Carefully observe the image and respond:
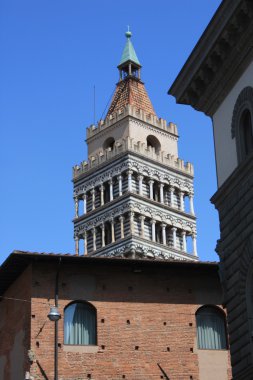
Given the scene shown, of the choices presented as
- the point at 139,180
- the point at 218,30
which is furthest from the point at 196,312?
the point at 139,180

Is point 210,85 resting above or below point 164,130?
below

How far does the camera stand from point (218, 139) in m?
24.4

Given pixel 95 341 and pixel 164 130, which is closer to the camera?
pixel 95 341

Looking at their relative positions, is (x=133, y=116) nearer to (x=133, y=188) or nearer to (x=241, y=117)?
(x=133, y=188)

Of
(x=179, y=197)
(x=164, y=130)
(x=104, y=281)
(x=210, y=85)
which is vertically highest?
(x=164, y=130)

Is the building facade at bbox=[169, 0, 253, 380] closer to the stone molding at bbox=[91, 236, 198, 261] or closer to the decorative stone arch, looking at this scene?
the decorative stone arch

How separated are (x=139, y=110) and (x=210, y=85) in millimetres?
61213

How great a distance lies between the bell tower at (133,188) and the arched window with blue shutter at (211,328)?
46465 millimetres

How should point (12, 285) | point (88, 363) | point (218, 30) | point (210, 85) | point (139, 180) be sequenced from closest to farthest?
point (218, 30) → point (210, 85) → point (88, 363) → point (12, 285) → point (139, 180)

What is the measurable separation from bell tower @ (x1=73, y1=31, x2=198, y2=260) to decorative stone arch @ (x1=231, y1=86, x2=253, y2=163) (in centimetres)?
5524

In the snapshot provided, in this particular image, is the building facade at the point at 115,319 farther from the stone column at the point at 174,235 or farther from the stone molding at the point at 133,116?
the stone molding at the point at 133,116

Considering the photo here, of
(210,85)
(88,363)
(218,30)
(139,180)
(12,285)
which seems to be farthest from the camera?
(139,180)

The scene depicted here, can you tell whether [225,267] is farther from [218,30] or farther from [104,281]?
[104,281]

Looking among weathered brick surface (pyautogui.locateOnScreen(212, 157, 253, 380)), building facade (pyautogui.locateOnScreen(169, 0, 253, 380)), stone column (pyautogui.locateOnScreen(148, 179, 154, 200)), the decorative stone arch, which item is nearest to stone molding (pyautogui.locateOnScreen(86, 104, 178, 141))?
stone column (pyautogui.locateOnScreen(148, 179, 154, 200))
